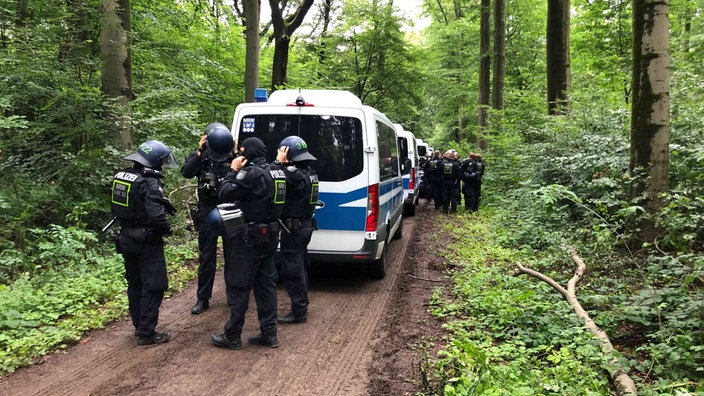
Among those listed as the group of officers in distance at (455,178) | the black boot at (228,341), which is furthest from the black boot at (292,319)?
the group of officers in distance at (455,178)

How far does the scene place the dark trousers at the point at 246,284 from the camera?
4.35 meters

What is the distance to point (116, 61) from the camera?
27.1ft

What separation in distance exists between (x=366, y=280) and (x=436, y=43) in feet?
74.4

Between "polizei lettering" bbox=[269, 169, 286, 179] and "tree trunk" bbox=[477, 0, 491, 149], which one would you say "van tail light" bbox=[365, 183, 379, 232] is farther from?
"tree trunk" bbox=[477, 0, 491, 149]

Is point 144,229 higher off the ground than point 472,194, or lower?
higher

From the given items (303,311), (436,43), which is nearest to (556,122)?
(303,311)

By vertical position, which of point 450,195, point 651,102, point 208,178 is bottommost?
point 450,195

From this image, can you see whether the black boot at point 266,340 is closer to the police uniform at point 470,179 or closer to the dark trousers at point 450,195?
the police uniform at point 470,179

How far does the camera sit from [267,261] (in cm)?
451

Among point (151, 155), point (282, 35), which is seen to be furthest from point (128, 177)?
point (282, 35)

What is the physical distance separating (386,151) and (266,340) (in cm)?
396

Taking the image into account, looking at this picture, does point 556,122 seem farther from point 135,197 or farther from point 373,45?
point 373,45

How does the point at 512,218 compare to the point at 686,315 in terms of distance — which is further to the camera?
the point at 512,218

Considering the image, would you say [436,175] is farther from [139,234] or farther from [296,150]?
[139,234]
